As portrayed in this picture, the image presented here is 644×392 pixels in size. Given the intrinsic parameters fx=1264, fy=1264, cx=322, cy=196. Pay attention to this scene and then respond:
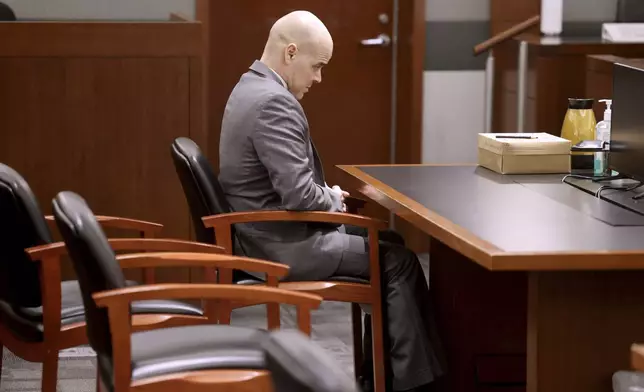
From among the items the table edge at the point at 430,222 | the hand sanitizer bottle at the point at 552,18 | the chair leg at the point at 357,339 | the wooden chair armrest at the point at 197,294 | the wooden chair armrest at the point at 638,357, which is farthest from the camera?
the hand sanitizer bottle at the point at 552,18

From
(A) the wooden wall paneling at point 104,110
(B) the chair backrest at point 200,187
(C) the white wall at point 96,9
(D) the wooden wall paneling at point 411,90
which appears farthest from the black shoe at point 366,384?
(D) the wooden wall paneling at point 411,90

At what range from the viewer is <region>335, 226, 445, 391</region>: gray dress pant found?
141 inches

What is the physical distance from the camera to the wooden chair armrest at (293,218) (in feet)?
12.1

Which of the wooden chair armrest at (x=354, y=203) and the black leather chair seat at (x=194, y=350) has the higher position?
the wooden chair armrest at (x=354, y=203)

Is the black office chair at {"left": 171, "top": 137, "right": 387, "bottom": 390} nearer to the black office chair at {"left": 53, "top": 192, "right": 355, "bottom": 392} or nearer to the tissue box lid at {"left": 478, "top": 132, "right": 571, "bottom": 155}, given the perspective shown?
the tissue box lid at {"left": 478, "top": 132, "right": 571, "bottom": 155}

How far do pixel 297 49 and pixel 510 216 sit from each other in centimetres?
103

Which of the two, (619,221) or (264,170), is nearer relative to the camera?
(619,221)

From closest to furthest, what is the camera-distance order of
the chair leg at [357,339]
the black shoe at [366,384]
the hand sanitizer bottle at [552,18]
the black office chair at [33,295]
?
the black office chair at [33,295] < the black shoe at [366,384] < the chair leg at [357,339] < the hand sanitizer bottle at [552,18]

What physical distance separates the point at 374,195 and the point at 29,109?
205cm

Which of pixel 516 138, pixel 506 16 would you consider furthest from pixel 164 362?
pixel 506 16

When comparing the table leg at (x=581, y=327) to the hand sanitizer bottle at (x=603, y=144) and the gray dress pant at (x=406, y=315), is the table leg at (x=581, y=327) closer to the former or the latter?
the gray dress pant at (x=406, y=315)

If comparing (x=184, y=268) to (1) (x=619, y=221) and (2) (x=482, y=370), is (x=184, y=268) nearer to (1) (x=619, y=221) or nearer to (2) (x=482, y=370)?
(2) (x=482, y=370)

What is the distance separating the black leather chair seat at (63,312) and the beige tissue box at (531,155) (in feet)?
3.77

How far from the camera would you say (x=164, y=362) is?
2793mm
